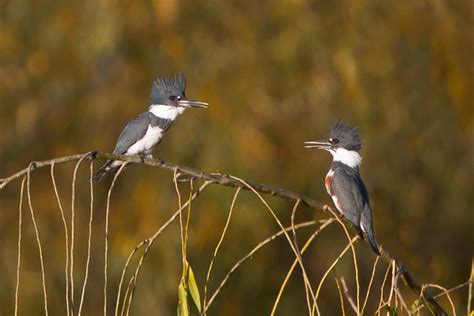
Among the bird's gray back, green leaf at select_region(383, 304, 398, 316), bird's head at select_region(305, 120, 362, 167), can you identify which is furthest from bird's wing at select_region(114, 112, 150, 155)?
green leaf at select_region(383, 304, 398, 316)

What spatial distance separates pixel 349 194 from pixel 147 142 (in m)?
0.89

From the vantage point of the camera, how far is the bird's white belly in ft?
13.8

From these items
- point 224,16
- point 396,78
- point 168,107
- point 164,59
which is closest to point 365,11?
point 396,78

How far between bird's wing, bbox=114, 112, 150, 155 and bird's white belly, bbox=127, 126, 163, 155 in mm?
18

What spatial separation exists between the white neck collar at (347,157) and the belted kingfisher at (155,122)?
1.96 ft

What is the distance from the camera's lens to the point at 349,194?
3.79 meters

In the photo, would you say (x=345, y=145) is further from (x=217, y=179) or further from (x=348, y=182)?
(x=217, y=179)

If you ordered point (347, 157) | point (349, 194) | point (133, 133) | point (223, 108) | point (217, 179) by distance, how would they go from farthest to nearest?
point (223, 108) < point (133, 133) < point (347, 157) < point (349, 194) < point (217, 179)

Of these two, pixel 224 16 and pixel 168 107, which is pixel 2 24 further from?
pixel 168 107

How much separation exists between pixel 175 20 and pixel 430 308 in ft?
14.9

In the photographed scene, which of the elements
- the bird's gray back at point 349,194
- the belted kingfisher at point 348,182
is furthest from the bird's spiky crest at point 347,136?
the bird's gray back at point 349,194

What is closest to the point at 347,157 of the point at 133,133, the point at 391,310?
the point at 133,133

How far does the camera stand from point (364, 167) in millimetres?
7004

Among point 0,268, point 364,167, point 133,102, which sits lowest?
point 0,268
